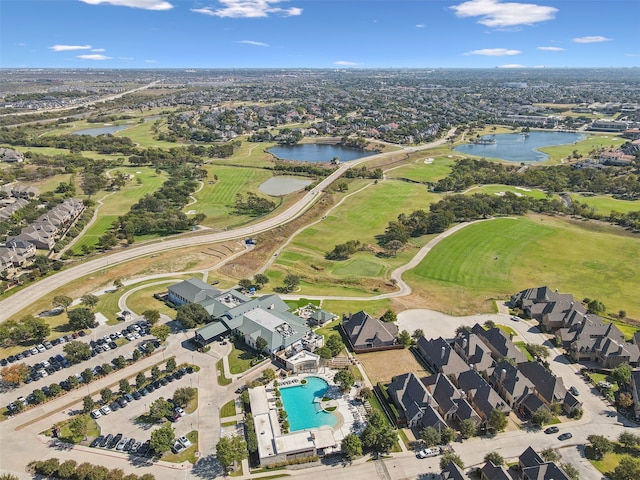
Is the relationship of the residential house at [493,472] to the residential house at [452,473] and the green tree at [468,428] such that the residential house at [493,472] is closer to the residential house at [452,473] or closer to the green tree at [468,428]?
the residential house at [452,473]

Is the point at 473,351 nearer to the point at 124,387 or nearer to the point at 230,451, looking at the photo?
the point at 230,451

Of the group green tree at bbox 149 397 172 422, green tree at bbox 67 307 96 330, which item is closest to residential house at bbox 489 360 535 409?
green tree at bbox 149 397 172 422

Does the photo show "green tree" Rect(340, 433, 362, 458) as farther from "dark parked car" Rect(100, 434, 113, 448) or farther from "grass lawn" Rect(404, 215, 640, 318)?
"grass lawn" Rect(404, 215, 640, 318)

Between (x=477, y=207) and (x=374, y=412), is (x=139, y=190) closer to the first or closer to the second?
(x=477, y=207)

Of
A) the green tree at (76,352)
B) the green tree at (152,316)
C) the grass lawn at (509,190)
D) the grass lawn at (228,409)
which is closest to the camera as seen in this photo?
the grass lawn at (228,409)

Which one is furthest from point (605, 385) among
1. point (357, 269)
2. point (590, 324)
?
point (357, 269)

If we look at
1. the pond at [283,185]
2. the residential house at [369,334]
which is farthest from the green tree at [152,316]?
the pond at [283,185]

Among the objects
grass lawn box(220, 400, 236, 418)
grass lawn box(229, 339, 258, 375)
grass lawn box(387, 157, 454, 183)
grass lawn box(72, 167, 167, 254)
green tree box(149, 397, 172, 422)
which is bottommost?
grass lawn box(220, 400, 236, 418)
